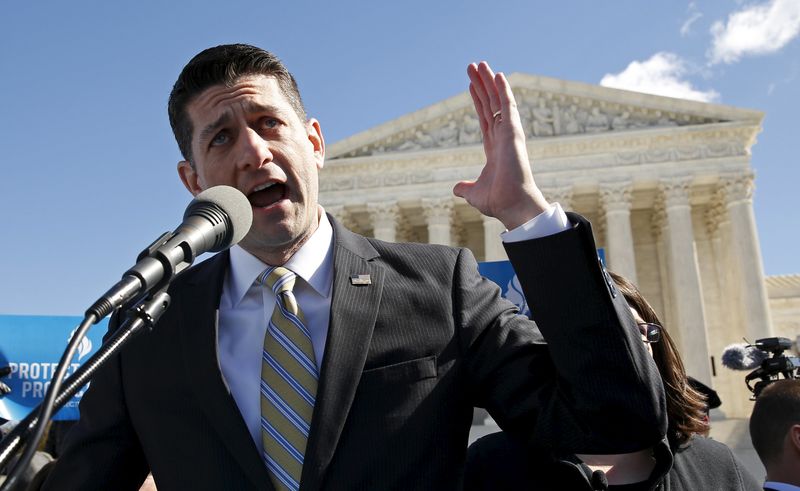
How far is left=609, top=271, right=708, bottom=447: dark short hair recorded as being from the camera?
3.97 m

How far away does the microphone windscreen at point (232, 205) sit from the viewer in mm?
1757

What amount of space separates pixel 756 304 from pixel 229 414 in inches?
1226

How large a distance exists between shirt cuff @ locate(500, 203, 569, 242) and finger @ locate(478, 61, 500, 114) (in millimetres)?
378

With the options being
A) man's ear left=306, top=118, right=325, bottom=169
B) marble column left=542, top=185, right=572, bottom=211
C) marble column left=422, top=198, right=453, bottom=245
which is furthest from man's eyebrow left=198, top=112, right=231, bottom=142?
marble column left=542, top=185, right=572, bottom=211

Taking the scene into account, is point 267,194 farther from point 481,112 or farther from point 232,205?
point 481,112

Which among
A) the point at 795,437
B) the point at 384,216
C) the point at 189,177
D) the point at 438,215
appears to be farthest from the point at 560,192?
the point at 189,177

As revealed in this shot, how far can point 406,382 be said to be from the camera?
2.21 meters

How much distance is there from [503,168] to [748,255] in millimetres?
31847

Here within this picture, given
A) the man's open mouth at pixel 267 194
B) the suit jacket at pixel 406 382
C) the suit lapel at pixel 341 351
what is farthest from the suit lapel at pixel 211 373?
the man's open mouth at pixel 267 194

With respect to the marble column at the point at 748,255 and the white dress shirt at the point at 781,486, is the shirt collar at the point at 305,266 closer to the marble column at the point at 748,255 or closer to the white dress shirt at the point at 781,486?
the white dress shirt at the point at 781,486

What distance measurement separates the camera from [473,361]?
7.48 feet

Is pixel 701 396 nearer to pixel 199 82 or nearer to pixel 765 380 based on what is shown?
pixel 765 380

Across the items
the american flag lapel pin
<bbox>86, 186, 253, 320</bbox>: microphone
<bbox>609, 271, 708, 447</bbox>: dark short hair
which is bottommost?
<bbox>609, 271, 708, 447</bbox>: dark short hair

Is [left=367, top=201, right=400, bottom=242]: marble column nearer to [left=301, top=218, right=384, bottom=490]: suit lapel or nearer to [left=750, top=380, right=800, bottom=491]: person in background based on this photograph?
[left=750, top=380, right=800, bottom=491]: person in background
